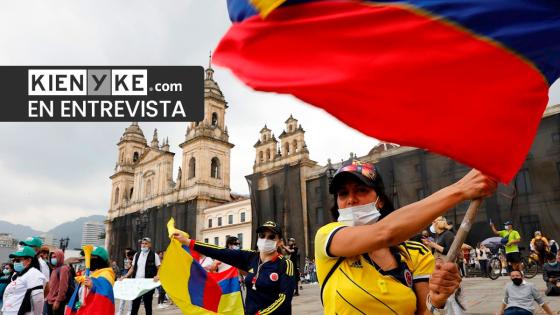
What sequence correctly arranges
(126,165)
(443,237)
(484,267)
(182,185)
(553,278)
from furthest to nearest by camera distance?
(126,165)
(182,185)
(484,267)
(553,278)
(443,237)

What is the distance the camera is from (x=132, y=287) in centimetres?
823

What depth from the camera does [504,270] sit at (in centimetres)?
1623

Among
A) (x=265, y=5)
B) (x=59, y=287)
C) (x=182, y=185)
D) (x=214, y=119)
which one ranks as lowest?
(x=59, y=287)

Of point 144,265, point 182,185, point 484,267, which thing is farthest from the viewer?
point 182,185

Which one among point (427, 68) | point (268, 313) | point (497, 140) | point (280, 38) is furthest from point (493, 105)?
point (268, 313)

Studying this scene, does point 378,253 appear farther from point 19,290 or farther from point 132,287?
point 132,287

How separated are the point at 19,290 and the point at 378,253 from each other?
5.74 meters

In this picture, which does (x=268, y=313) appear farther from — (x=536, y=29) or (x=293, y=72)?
(x=536, y=29)

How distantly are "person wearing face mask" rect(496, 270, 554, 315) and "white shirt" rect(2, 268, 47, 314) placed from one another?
257 inches

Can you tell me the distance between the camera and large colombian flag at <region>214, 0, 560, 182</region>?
1.65 metres

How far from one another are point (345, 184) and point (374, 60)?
0.56m

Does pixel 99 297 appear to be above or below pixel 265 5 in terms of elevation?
below

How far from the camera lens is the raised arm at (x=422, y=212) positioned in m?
1.50

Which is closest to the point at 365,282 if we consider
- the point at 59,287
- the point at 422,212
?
the point at 422,212
